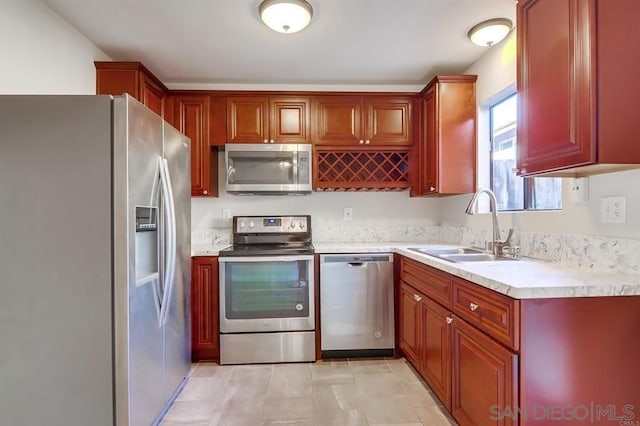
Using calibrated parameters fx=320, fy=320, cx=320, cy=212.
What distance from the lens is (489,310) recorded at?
1331 millimetres

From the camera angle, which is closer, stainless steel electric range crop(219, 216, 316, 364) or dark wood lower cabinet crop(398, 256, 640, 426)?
dark wood lower cabinet crop(398, 256, 640, 426)

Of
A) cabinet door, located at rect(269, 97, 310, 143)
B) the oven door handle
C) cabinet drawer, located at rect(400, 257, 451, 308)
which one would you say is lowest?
cabinet drawer, located at rect(400, 257, 451, 308)

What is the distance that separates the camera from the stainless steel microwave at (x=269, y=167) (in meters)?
2.78

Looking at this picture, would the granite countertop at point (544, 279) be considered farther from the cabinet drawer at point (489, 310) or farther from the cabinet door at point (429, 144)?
the cabinet door at point (429, 144)

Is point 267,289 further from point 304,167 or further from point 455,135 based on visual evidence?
point 455,135

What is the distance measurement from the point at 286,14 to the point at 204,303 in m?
2.10

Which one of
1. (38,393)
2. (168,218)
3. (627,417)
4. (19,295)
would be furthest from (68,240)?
(627,417)

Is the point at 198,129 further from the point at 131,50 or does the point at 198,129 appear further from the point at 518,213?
the point at 518,213

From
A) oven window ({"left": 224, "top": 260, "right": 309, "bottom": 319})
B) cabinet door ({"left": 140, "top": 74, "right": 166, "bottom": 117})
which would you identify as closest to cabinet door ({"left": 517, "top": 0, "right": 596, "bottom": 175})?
oven window ({"left": 224, "top": 260, "right": 309, "bottom": 319})

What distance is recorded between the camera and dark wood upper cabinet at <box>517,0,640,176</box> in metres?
1.16

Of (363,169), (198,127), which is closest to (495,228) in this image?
(363,169)

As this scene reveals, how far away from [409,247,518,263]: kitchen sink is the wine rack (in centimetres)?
81

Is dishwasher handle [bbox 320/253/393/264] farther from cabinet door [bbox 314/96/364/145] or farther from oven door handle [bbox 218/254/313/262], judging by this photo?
cabinet door [bbox 314/96/364/145]

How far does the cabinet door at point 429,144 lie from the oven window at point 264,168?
1165mm
